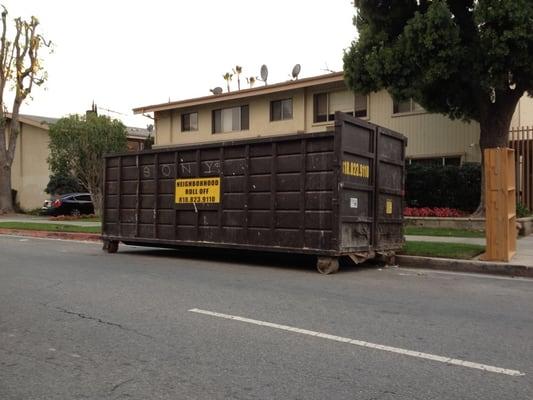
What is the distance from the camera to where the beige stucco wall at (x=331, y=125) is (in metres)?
22.2

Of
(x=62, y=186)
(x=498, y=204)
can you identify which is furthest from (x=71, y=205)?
(x=498, y=204)

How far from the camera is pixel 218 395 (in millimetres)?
4188

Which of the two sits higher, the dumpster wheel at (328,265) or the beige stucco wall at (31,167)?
the beige stucco wall at (31,167)

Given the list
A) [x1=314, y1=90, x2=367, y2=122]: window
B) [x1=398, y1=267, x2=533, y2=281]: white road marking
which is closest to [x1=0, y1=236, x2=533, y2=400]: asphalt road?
[x1=398, y1=267, x2=533, y2=281]: white road marking

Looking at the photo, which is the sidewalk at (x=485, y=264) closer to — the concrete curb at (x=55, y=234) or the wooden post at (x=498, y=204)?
the wooden post at (x=498, y=204)

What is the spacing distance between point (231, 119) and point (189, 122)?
3.25 metres

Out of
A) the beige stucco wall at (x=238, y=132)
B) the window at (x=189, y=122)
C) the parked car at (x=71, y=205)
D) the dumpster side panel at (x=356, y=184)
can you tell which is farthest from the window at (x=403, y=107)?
the parked car at (x=71, y=205)

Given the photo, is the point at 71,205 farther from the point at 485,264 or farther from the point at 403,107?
the point at 485,264

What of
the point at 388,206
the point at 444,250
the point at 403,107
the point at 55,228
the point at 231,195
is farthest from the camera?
the point at 403,107

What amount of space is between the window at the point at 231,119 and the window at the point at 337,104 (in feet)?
14.3

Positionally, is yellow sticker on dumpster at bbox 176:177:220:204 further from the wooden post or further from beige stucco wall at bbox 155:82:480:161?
beige stucco wall at bbox 155:82:480:161

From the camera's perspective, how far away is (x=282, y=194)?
429 inches

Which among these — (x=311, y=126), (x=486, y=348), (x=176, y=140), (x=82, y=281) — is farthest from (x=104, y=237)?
(x=176, y=140)

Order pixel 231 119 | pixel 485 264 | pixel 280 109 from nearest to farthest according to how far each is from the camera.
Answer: pixel 485 264
pixel 280 109
pixel 231 119
